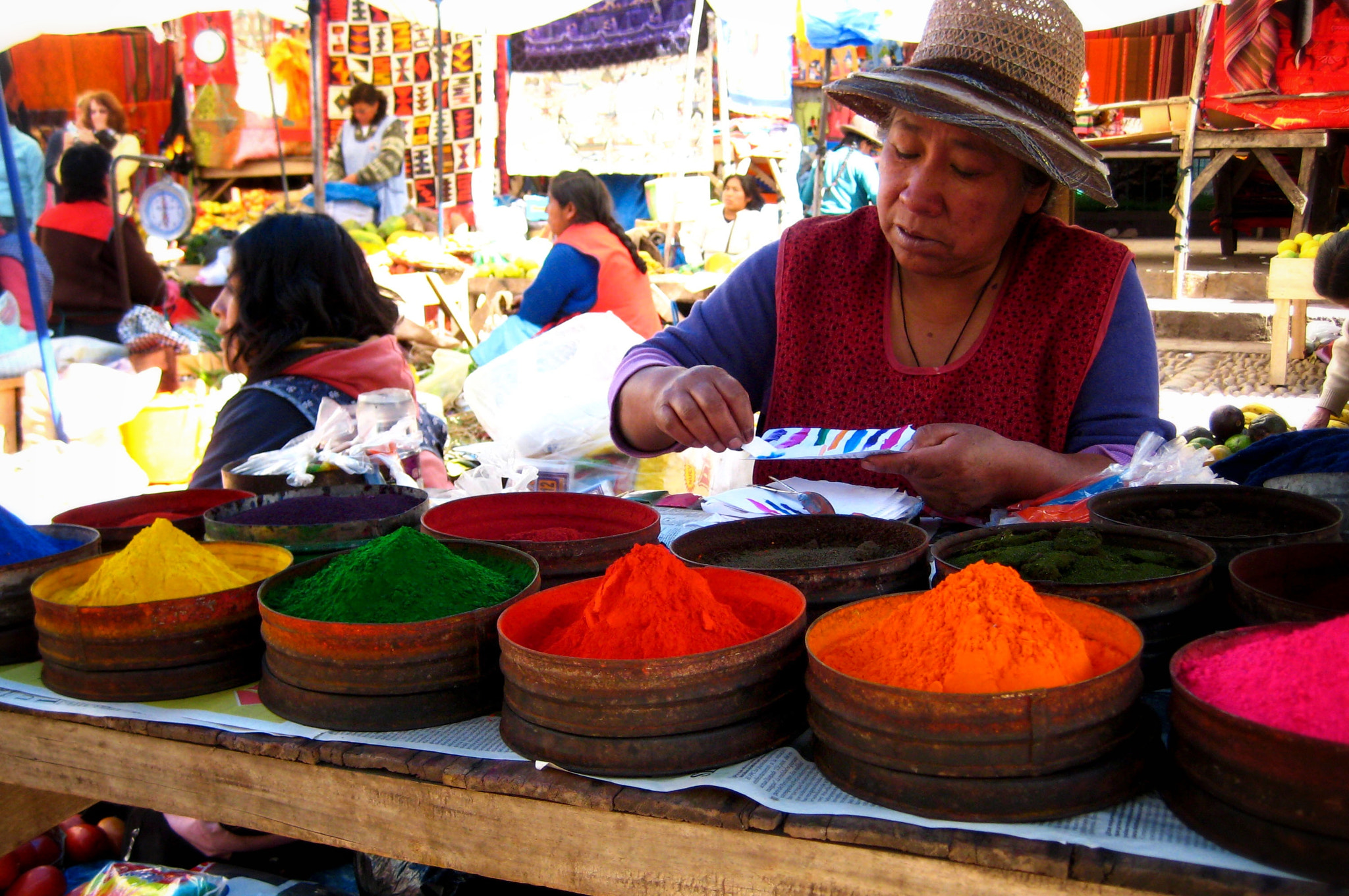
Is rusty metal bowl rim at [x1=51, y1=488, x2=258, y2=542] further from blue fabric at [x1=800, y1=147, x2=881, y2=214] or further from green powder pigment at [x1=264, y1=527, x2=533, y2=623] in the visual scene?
blue fabric at [x1=800, y1=147, x2=881, y2=214]

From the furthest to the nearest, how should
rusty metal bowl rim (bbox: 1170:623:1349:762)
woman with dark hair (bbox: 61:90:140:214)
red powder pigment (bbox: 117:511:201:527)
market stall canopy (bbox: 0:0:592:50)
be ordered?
woman with dark hair (bbox: 61:90:140:214) → market stall canopy (bbox: 0:0:592:50) → red powder pigment (bbox: 117:511:201:527) → rusty metal bowl rim (bbox: 1170:623:1349:762)

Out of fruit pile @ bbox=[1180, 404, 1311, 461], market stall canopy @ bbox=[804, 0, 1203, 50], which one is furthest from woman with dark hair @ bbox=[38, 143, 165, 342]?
fruit pile @ bbox=[1180, 404, 1311, 461]

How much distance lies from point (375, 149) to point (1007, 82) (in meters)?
7.26

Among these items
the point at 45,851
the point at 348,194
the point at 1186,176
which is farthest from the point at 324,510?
the point at 348,194

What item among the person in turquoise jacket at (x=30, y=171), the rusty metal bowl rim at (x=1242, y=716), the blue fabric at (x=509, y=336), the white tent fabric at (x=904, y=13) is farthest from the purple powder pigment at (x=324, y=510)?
the person in turquoise jacket at (x=30, y=171)

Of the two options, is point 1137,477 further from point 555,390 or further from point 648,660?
point 555,390

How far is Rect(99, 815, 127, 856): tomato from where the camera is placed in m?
1.74

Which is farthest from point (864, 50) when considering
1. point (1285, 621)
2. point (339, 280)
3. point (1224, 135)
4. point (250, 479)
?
point (1285, 621)

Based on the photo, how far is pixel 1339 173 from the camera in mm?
6852

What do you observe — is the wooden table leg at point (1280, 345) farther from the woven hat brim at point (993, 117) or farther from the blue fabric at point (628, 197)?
the blue fabric at point (628, 197)

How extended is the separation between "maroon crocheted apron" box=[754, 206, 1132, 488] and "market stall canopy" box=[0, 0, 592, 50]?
373 cm

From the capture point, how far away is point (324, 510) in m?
1.34

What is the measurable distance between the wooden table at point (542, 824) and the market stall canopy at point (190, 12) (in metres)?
4.02

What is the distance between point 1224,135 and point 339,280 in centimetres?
605
